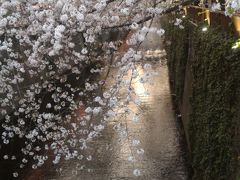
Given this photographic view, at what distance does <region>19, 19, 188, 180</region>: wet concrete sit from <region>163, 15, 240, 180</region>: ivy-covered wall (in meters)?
1.20

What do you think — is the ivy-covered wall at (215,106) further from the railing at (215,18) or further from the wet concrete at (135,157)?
the wet concrete at (135,157)

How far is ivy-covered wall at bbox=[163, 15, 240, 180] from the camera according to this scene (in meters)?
6.16

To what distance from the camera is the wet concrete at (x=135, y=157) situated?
10492mm

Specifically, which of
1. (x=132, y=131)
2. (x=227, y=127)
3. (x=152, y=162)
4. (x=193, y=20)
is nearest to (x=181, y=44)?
(x=193, y=20)

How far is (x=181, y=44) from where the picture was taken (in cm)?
1311

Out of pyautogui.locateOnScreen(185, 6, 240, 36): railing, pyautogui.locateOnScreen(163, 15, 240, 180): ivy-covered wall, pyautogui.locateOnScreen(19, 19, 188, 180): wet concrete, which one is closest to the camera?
pyautogui.locateOnScreen(163, 15, 240, 180): ivy-covered wall

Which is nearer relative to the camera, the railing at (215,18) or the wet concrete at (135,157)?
the railing at (215,18)

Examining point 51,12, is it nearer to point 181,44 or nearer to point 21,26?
point 21,26

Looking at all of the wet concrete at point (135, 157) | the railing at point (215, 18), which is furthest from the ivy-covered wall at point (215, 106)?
the wet concrete at point (135, 157)

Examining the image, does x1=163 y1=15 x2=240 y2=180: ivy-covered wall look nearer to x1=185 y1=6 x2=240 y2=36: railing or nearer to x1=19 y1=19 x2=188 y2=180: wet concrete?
x1=185 y1=6 x2=240 y2=36: railing

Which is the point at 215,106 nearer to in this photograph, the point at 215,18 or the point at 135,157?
the point at 215,18

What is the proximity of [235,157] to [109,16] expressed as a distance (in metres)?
3.26

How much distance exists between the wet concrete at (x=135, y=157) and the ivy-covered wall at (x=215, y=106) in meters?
1.20

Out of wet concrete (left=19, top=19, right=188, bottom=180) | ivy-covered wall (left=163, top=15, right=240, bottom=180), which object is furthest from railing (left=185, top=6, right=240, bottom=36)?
wet concrete (left=19, top=19, right=188, bottom=180)
